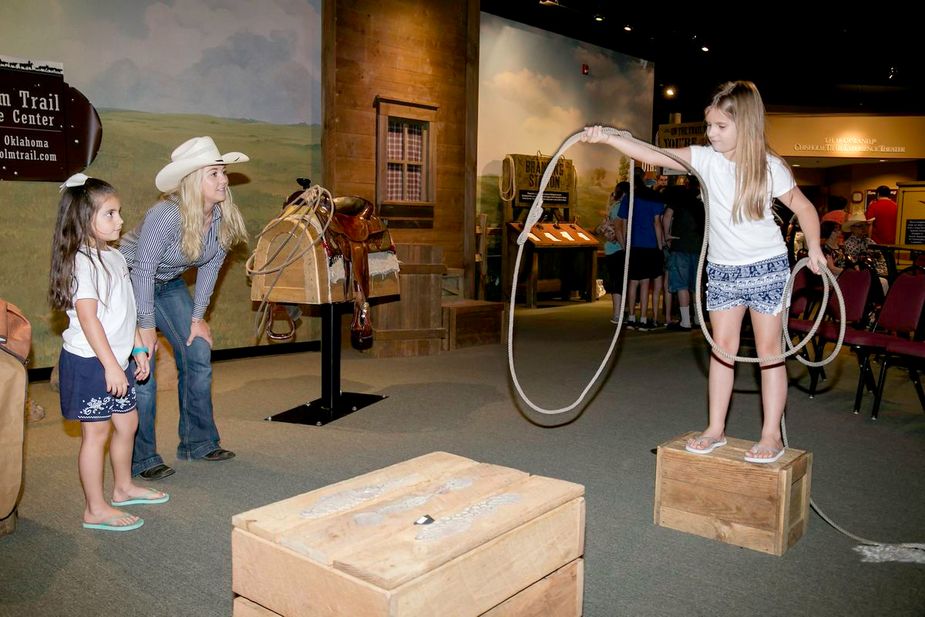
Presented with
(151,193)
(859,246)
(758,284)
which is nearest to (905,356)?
(758,284)

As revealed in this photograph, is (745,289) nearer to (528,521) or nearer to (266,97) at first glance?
(528,521)

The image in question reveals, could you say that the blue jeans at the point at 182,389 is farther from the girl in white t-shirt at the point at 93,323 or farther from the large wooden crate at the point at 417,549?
the large wooden crate at the point at 417,549

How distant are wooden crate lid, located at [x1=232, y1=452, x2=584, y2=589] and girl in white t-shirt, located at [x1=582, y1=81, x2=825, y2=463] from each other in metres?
1.18

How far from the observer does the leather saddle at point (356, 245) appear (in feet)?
15.9

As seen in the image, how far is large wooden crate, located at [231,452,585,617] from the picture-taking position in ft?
5.59

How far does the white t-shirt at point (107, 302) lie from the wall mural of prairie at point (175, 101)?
3.33 meters

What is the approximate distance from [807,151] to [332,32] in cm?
1079

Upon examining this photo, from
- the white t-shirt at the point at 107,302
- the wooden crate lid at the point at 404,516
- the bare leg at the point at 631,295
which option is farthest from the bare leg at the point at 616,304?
the wooden crate lid at the point at 404,516

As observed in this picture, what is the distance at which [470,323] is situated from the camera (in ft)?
25.1

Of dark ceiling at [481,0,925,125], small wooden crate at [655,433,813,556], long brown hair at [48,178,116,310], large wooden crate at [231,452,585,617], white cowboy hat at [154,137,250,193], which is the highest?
dark ceiling at [481,0,925,125]

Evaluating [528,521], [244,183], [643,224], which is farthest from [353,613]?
[643,224]

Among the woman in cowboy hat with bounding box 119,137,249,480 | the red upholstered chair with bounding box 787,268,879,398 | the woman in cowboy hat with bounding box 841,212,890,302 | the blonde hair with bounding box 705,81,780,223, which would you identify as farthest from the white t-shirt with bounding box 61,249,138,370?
the woman in cowboy hat with bounding box 841,212,890,302

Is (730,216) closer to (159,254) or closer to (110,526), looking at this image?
(159,254)

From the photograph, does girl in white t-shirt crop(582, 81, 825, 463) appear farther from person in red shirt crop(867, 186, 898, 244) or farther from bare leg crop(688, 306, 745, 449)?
person in red shirt crop(867, 186, 898, 244)
